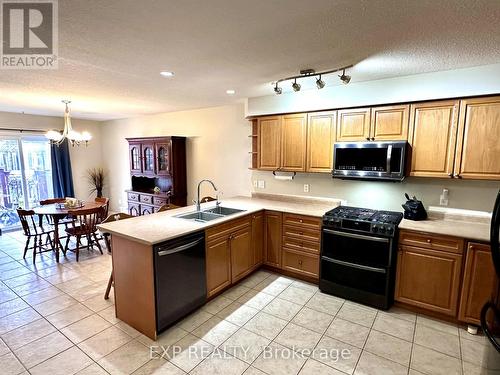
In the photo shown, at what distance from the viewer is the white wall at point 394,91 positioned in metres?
2.46

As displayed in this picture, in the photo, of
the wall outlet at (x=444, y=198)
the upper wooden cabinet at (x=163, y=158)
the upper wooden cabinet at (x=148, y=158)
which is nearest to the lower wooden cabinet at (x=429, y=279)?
the wall outlet at (x=444, y=198)

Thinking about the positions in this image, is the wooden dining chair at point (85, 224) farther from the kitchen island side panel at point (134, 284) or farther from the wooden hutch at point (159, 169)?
the kitchen island side panel at point (134, 284)

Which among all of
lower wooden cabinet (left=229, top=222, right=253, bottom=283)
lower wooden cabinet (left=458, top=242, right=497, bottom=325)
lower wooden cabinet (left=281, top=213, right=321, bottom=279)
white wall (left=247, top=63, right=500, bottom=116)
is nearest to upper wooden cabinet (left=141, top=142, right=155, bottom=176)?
white wall (left=247, top=63, right=500, bottom=116)

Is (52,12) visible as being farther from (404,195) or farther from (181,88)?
(404,195)

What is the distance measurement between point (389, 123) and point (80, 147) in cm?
663

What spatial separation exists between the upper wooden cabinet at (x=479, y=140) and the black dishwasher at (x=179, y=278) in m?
2.70

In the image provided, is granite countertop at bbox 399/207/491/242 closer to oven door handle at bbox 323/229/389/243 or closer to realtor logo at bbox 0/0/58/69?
oven door handle at bbox 323/229/389/243

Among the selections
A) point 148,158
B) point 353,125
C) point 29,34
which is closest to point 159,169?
point 148,158

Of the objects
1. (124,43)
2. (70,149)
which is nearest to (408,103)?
(124,43)

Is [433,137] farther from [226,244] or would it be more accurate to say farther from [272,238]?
[226,244]

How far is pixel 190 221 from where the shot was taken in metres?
2.80

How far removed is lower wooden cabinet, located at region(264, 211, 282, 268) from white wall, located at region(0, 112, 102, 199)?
5.25m

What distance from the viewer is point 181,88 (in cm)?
332

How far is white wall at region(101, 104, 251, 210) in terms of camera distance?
4387mm
